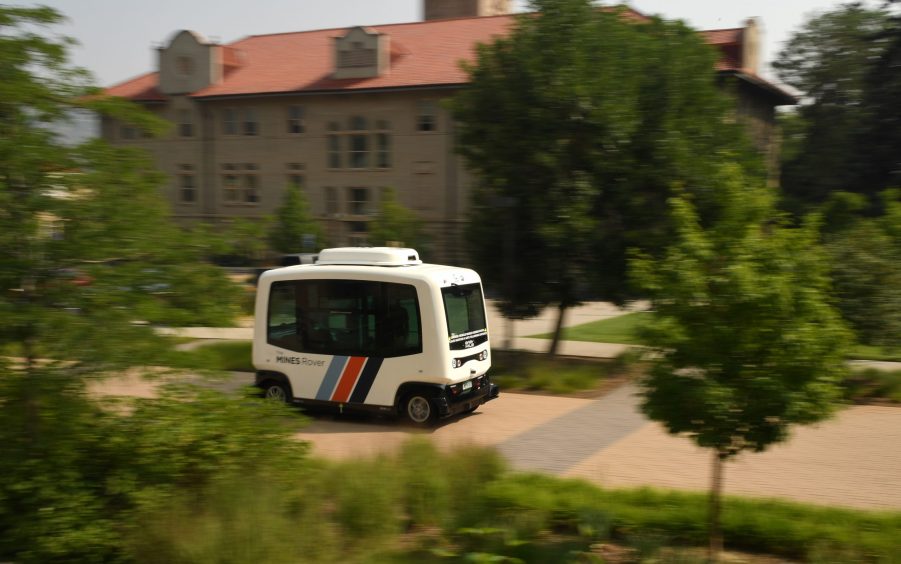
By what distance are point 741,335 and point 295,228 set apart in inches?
1506

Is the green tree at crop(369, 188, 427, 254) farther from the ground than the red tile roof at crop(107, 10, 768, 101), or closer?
closer

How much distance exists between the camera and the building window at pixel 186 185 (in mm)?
52625

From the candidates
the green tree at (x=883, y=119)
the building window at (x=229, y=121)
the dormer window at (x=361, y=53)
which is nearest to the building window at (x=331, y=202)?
the dormer window at (x=361, y=53)

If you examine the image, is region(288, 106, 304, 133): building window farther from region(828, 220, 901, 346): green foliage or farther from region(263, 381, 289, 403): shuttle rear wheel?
region(828, 220, 901, 346): green foliage

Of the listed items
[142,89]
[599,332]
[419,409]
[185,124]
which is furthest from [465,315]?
[142,89]

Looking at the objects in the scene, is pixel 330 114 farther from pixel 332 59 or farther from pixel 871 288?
pixel 871 288

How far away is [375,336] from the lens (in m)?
13.3

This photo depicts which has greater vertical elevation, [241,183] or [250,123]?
[250,123]

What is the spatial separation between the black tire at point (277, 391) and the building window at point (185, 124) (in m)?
41.1

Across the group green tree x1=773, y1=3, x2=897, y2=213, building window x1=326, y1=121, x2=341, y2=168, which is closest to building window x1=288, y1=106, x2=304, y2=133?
building window x1=326, y1=121, x2=341, y2=168

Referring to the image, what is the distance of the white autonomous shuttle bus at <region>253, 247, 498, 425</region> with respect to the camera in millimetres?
13031

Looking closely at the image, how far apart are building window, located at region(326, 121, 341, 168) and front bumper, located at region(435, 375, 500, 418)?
35465mm

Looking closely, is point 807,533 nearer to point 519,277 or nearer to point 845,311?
point 845,311

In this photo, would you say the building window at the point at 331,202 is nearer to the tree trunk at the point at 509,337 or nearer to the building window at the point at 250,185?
the building window at the point at 250,185
